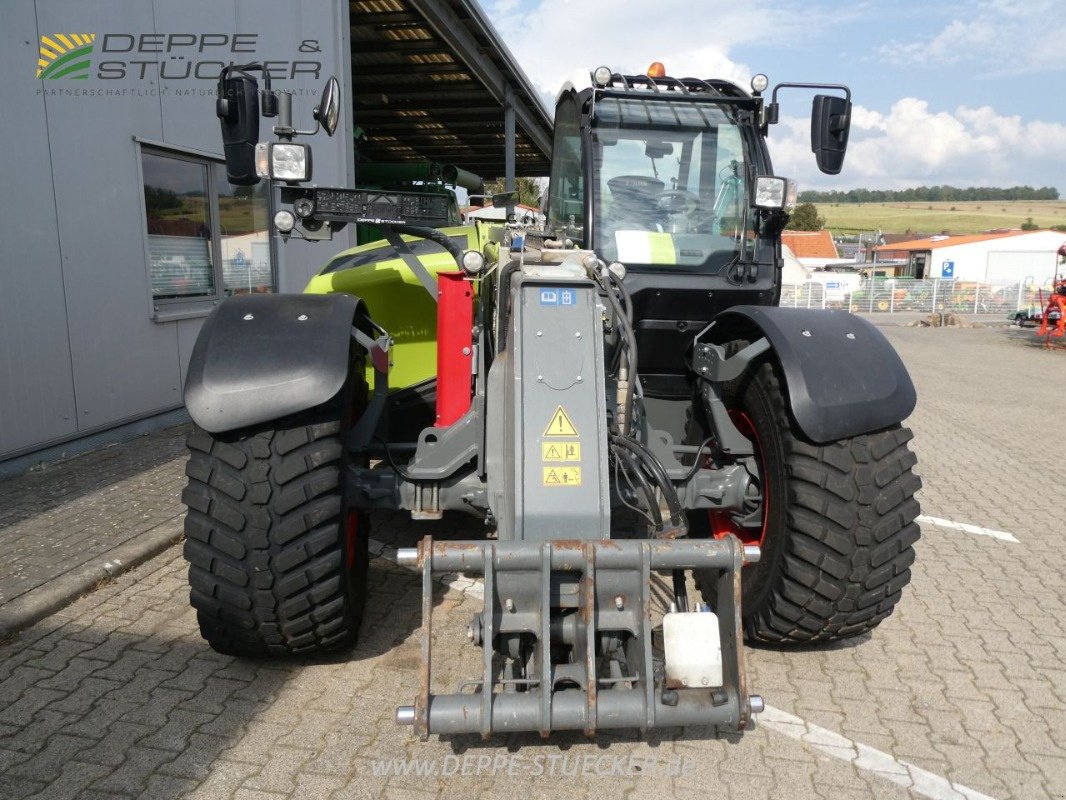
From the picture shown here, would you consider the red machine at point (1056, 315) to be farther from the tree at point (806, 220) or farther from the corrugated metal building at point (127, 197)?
the tree at point (806, 220)

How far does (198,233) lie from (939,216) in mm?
117946

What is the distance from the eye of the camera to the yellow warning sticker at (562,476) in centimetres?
248

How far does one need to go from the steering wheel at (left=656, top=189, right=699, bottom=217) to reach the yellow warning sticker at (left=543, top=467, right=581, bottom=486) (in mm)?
2198

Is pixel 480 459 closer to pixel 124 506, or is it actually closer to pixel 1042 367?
pixel 124 506

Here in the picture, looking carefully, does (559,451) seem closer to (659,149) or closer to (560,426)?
(560,426)

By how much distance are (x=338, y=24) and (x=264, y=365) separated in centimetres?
710

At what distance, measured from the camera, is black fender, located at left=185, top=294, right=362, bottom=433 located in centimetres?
266

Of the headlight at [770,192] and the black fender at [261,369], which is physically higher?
the headlight at [770,192]

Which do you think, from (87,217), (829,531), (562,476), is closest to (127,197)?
(87,217)

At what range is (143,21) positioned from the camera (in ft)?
21.6

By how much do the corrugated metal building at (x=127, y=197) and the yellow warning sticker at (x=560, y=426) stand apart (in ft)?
14.3

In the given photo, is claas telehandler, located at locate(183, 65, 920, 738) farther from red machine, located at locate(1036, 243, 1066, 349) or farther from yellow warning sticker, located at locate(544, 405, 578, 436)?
red machine, located at locate(1036, 243, 1066, 349)
